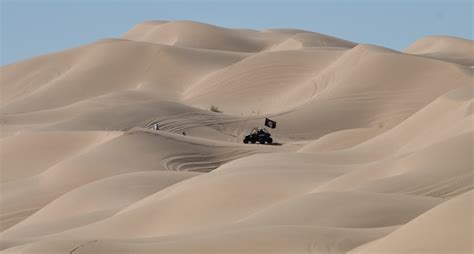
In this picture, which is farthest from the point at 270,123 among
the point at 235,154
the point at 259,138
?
the point at 235,154

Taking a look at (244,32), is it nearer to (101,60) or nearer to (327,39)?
(327,39)

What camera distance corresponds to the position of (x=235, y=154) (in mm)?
29406

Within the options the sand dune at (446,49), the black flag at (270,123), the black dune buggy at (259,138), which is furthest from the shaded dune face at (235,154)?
the sand dune at (446,49)

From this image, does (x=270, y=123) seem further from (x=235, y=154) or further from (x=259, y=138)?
(x=235, y=154)

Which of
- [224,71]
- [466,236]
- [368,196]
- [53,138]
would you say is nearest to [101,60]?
[224,71]

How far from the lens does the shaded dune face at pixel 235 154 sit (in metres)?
12.5

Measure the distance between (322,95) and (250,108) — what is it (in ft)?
12.3

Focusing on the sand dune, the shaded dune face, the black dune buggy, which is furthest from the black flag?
the sand dune

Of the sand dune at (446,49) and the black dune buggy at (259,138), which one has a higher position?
the sand dune at (446,49)

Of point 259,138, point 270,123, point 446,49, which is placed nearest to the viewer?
point 259,138

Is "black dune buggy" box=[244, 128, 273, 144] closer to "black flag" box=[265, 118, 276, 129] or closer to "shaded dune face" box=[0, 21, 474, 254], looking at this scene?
"shaded dune face" box=[0, 21, 474, 254]

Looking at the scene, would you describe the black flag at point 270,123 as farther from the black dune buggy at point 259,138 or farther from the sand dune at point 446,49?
the sand dune at point 446,49

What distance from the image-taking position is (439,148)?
17672 millimetres

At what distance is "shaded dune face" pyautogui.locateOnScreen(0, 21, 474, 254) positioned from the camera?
12.5 metres
